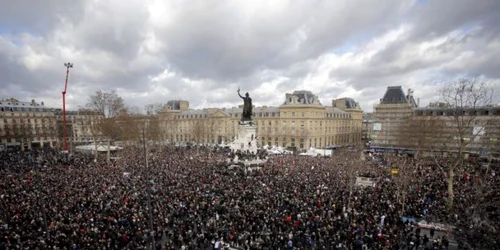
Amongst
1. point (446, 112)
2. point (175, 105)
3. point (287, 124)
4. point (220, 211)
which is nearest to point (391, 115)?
point (446, 112)

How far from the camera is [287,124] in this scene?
253ft

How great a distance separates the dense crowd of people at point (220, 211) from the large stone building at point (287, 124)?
136 ft

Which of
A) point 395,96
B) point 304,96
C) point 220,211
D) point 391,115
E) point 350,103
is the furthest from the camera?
point 350,103

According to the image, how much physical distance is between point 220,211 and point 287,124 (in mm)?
58571

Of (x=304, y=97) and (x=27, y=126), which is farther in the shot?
(x=304, y=97)

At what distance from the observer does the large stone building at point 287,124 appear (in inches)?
2960

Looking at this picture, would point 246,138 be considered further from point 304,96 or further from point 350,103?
point 350,103

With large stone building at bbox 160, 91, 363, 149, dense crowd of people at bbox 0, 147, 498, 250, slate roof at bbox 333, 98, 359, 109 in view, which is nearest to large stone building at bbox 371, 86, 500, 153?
large stone building at bbox 160, 91, 363, 149

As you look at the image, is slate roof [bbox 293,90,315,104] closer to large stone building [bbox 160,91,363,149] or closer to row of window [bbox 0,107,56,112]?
large stone building [bbox 160,91,363,149]

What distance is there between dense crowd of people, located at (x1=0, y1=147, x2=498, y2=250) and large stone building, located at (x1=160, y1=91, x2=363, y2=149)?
136 feet

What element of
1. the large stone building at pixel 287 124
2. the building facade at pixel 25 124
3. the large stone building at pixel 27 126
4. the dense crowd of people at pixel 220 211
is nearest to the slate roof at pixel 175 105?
the large stone building at pixel 287 124

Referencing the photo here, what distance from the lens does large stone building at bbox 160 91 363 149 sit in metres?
75.2

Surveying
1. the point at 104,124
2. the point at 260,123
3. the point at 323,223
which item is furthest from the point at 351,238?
→ the point at 260,123

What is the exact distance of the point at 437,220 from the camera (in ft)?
64.4
